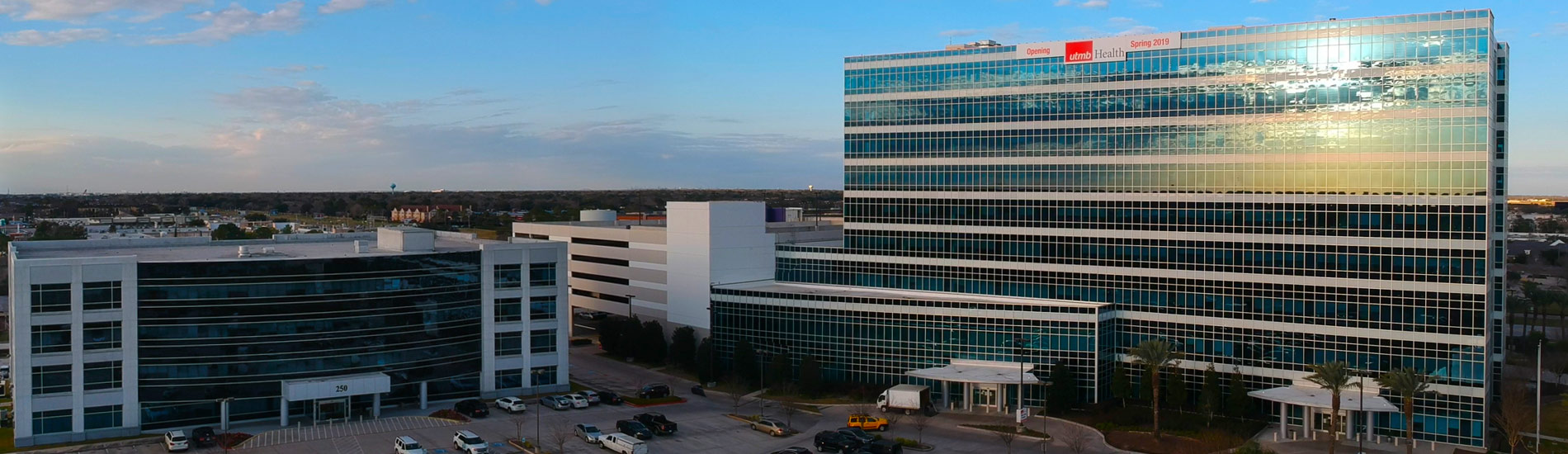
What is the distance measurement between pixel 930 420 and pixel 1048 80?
28000 millimetres

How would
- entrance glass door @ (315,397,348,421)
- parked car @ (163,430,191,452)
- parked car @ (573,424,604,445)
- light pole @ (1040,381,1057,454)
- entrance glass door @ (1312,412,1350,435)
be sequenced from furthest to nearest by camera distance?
entrance glass door @ (315,397,348,421), light pole @ (1040,381,1057,454), entrance glass door @ (1312,412,1350,435), parked car @ (573,424,604,445), parked car @ (163,430,191,452)

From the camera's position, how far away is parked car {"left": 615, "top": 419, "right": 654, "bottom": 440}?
72.0 meters

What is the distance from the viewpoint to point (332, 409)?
78.2 metres

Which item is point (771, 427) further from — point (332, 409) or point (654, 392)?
point (332, 409)

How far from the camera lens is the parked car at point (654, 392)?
8725 centimetres

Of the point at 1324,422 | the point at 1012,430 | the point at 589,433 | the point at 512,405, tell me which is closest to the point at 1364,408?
the point at 1324,422

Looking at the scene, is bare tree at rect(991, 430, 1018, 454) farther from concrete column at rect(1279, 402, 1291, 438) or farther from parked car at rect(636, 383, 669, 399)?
parked car at rect(636, 383, 669, 399)

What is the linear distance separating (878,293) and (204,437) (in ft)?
164

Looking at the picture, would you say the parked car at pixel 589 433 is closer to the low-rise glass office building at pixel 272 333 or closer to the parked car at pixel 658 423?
the parked car at pixel 658 423

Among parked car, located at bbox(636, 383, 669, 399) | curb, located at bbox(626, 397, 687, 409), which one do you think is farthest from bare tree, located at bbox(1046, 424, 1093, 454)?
parked car, located at bbox(636, 383, 669, 399)

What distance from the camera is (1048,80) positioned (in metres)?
85.9

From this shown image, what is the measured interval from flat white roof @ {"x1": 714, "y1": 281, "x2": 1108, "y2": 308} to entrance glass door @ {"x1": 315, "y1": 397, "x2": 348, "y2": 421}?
31.6 metres

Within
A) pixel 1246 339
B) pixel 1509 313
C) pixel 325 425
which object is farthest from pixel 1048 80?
pixel 1509 313

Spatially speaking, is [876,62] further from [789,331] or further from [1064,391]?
[1064,391]
